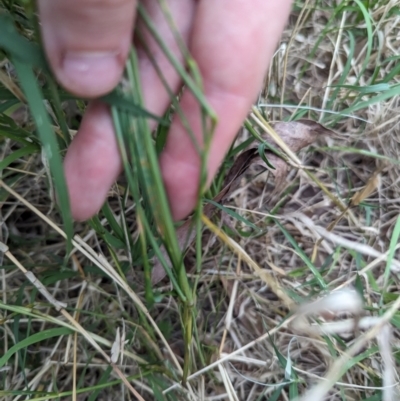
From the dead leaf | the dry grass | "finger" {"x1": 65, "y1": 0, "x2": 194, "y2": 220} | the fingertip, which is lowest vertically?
the dry grass

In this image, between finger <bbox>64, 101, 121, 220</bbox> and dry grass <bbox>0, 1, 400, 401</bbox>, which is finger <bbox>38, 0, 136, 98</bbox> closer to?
finger <bbox>64, 101, 121, 220</bbox>

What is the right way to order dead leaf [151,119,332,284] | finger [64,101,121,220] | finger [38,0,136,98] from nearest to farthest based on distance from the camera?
finger [38,0,136,98], finger [64,101,121,220], dead leaf [151,119,332,284]

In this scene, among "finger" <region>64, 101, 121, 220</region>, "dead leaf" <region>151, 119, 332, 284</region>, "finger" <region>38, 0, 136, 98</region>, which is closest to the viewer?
"finger" <region>38, 0, 136, 98</region>

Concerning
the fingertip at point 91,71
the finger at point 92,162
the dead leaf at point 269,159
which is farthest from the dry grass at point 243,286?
the fingertip at point 91,71

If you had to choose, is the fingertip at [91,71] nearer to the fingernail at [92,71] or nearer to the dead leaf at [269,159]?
the fingernail at [92,71]

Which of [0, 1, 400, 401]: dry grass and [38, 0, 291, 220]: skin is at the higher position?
[38, 0, 291, 220]: skin

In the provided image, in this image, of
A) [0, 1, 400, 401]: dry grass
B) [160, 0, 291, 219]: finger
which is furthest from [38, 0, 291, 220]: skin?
[0, 1, 400, 401]: dry grass
